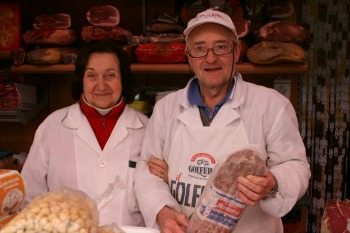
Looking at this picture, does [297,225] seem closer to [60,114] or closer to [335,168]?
[335,168]

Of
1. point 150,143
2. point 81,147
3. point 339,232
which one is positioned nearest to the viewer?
point 339,232

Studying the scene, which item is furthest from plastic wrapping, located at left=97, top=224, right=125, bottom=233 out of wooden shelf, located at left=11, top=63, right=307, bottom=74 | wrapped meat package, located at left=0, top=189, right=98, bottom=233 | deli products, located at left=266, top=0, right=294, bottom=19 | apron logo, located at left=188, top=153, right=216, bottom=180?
deli products, located at left=266, top=0, right=294, bottom=19

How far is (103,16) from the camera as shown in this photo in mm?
2184

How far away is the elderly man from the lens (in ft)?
4.18

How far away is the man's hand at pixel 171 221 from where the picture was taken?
3.60 ft

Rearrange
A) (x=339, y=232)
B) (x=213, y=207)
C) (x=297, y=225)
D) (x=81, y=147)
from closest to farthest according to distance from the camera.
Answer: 1. (x=213, y=207)
2. (x=339, y=232)
3. (x=81, y=147)
4. (x=297, y=225)

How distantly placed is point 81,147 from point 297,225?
4.16ft

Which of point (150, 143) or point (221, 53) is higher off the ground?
point (221, 53)

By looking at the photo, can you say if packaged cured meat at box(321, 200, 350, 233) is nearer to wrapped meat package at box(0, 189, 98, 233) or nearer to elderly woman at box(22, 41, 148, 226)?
elderly woman at box(22, 41, 148, 226)

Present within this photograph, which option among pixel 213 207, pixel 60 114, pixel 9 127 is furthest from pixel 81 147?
pixel 9 127

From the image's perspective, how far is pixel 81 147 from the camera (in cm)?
161

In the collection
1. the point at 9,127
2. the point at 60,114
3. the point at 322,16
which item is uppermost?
the point at 322,16

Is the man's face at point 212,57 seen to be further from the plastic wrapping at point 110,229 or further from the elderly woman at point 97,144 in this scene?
the plastic wrapping at point 110,229

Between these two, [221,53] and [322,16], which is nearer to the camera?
[221,53]
